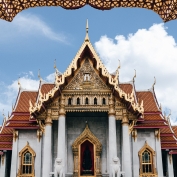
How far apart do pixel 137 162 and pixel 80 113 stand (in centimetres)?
370

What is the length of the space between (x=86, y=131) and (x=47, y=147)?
2174 millimetres

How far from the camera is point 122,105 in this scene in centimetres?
1537

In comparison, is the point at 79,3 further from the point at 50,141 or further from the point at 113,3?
the point at 50,141

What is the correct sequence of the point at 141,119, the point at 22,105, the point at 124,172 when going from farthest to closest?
the point at 22,105, the point at 141,119, the point at 124,172

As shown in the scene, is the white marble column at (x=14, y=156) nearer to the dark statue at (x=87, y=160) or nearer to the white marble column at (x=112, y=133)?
the dark statue at (x=87, y=160)

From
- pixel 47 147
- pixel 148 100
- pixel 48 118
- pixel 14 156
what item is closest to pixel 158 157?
pixel 148 100

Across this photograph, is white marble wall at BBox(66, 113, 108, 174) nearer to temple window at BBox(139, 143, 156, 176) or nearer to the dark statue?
the dark statue

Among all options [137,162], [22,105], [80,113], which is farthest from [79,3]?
[22,105]

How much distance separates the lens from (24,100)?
1908 cm

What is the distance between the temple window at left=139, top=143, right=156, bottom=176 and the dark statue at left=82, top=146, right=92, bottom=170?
254cm

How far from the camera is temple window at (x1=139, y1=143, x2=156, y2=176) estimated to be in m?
16.0

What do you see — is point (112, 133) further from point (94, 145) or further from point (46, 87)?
point (46, 87)

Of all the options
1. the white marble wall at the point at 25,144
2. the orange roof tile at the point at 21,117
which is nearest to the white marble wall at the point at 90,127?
the white marble wall at the point at 25,144

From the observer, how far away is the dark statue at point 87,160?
15684 millimetres
